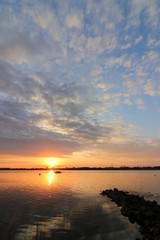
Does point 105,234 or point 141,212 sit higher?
point 141,212

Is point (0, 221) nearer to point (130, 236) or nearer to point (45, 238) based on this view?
point (45, 238)

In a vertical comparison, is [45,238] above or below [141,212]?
below

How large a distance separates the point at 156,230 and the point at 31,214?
56.3ft

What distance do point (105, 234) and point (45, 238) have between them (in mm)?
5409

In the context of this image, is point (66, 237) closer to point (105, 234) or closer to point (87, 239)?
point (87, 239)

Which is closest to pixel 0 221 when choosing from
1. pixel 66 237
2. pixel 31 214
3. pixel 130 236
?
pixel 31 214

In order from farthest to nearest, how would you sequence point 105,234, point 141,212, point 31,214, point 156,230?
1. point 31,214
2. point 141,212
3. point 105,234
4. point 156,230

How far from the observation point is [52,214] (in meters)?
32.7

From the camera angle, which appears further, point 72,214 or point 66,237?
point 72,214

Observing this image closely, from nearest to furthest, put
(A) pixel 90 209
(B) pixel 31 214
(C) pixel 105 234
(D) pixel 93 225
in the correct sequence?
1. (C) pixel 105 234
2. (D) pixel 93 225
3. (B) pixel 31 214
4. (A) pixel 90 209

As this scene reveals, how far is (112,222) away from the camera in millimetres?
27812

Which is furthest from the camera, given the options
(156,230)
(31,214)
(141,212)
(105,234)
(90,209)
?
(90,209)

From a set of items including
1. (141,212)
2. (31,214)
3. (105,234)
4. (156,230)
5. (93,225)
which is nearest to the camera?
(156,230)

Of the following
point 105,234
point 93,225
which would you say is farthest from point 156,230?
point 93,225
